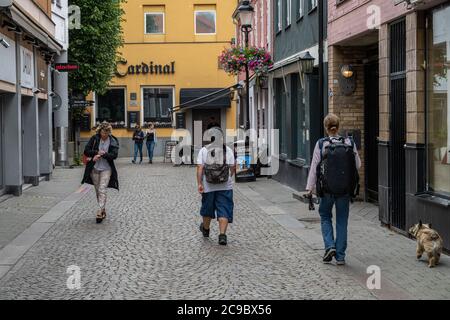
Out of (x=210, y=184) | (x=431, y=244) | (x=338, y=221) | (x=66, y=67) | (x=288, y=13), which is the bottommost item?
(x=431, y=244)

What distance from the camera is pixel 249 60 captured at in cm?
2456

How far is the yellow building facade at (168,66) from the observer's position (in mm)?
42344

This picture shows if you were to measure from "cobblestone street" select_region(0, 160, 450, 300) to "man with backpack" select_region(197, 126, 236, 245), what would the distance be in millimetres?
460

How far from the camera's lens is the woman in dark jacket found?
45.7ft

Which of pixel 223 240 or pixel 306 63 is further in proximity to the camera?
pixel 306 63

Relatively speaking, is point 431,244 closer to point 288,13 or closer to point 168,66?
point 288,13

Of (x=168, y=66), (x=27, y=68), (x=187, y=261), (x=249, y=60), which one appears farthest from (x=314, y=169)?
(x=168, y=66)

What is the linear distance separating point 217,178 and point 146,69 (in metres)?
32.0

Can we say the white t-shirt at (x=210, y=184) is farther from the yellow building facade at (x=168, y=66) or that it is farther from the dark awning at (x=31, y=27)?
the yellow building facade at (x=168, y=66)

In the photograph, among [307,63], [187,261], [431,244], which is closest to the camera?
[431,244]

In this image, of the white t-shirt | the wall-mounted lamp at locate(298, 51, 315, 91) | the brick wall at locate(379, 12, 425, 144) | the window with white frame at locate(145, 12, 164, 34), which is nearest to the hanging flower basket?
the wall-mounted lamp at locate(298, 51, 315, 91)
